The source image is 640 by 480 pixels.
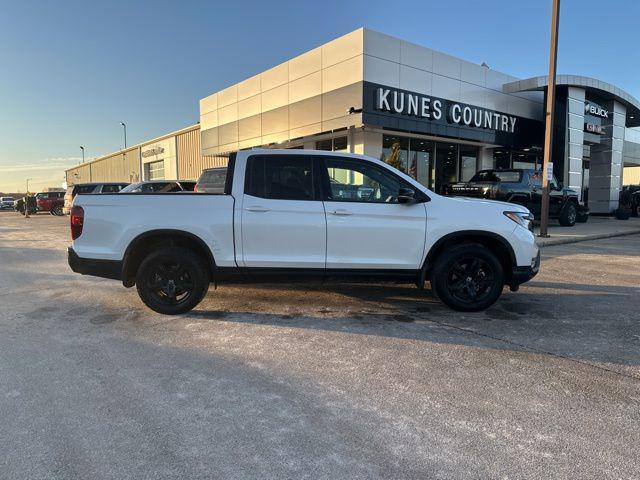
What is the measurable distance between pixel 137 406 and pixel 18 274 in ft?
22.1

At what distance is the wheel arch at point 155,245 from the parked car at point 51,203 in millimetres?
30973

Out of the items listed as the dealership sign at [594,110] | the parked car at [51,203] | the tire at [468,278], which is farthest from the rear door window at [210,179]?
the parked car at [51,203]

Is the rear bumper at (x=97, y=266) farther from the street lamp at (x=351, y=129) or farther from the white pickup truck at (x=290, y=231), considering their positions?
the street lamp at (x=351, y=129)

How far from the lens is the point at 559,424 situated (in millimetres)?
3002

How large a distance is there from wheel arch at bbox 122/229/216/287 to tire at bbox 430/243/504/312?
275cm

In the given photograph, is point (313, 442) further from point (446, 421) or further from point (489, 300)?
point (489, 300)

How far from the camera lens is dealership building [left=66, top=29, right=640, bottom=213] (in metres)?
15.5

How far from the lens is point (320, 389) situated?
3508 millimetres

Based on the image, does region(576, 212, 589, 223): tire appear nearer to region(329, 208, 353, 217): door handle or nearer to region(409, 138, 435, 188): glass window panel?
region(409, 138, 435, 188): glass window panel

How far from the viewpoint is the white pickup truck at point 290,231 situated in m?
5.23

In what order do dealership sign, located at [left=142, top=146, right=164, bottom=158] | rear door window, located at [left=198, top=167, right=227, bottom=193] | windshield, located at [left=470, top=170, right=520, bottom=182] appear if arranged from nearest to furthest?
rear door window, located at [left=198, top=167, right=227, bottom=193] < windshield, located at [left=470, top=170, right=520, bottom=182] < dealership sign, located at [left=142, top=146, right=164, bottom=158]

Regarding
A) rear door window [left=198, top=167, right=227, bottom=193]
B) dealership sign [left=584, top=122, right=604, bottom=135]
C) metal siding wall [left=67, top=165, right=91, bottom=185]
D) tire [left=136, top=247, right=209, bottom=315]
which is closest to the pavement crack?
tire [left=136, top=247, right=209, bottom=315]

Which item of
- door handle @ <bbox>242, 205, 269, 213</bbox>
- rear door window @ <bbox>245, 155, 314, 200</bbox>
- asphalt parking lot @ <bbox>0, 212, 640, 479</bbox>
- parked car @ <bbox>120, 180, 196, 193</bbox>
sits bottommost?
asphalt parking lot @ <bbox>0, 212, 640, 479</bbox>

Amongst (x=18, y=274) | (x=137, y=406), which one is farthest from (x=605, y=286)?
(x=18, y=274)
